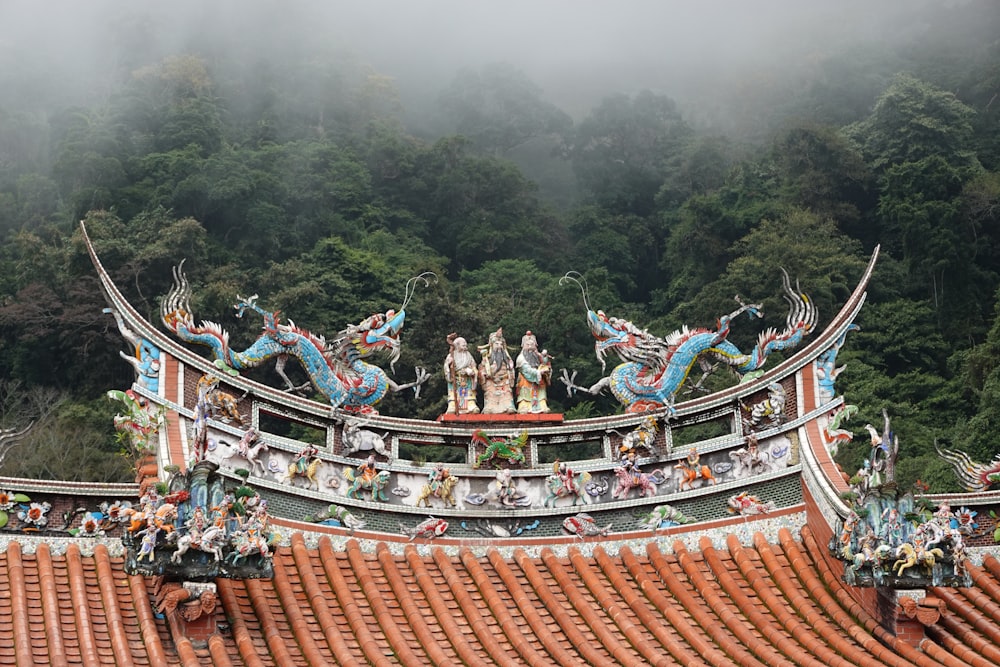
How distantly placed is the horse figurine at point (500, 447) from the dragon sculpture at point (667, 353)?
951mm

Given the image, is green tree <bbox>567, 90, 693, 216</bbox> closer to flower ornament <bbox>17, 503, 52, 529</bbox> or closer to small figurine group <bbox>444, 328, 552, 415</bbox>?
small figurine group <bbox>444, 328, 552, 415</bbox>

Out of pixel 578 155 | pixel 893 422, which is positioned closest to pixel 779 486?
pixel 893 422

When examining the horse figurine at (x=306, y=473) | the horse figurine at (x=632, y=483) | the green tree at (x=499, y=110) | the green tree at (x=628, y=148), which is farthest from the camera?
the green tree at (x=499, y=110)

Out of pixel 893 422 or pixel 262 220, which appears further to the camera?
pixel 262 220

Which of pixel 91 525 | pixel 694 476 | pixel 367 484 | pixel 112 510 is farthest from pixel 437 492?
pixel 91 525

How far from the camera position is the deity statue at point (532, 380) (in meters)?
15.4

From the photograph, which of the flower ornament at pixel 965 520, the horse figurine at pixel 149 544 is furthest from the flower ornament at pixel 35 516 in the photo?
the flower ornament at pixel 965 520

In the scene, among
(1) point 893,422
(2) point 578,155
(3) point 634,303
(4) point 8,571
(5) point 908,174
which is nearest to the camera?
(4) point 8,571

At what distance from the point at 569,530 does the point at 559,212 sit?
36491 millimetres

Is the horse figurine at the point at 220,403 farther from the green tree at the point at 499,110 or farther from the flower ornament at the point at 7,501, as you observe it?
the green tree at the point at 499,110

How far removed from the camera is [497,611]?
42.1 feet

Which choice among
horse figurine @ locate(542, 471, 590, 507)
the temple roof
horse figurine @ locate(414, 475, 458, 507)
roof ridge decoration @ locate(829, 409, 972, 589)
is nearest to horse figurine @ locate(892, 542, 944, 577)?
roof ridge decoration @ locate(829, 409, 972, 589)

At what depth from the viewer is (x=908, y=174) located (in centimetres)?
4078

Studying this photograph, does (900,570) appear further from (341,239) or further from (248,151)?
(248,151)
